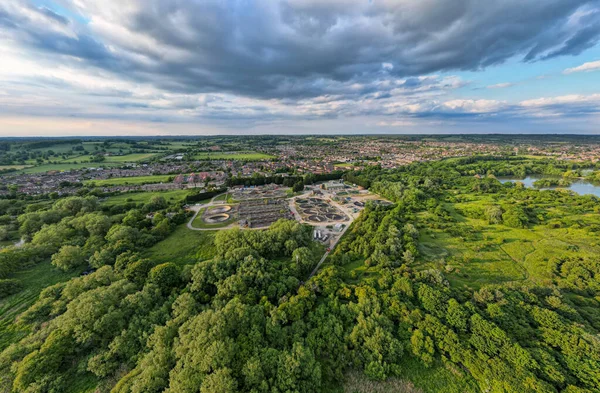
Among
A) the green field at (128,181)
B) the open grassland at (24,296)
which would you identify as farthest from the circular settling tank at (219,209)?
the green field at (128,181)

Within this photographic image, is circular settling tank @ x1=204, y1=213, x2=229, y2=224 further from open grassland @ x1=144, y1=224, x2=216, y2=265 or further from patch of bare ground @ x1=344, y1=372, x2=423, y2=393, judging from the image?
patch of bare ground @ x1=344, y1=372, x2=423, y2=393

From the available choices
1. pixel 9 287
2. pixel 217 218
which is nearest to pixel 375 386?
pixel 217 218

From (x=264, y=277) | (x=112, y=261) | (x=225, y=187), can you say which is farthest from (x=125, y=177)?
(x=264, y=277)

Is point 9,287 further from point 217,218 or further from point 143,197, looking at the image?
point 143,197

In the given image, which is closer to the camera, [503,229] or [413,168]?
[503,229]

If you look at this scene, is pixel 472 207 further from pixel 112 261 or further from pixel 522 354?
pixel 112 261

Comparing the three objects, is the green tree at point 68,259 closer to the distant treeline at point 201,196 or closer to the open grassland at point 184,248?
the open grassland at point 184,248
